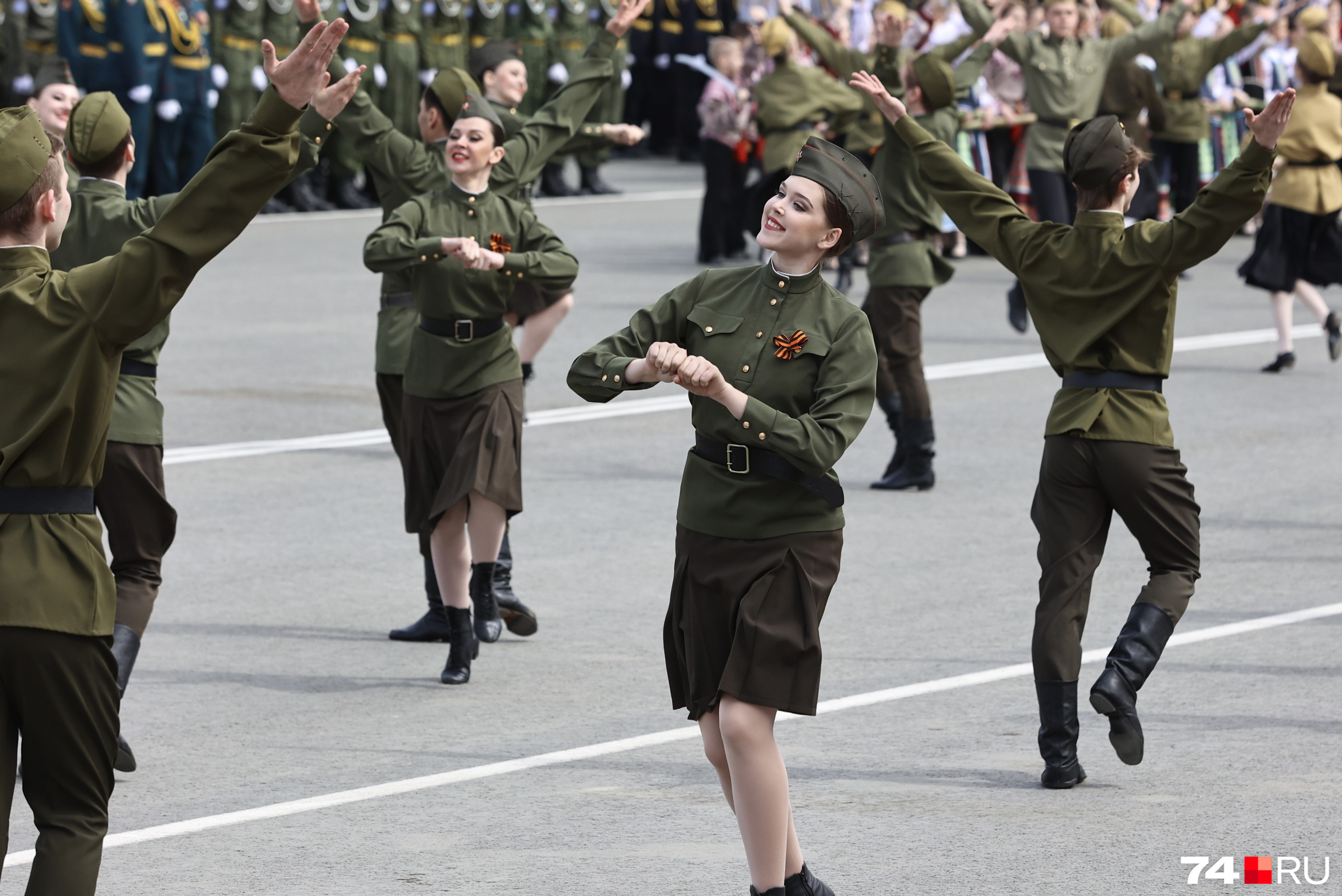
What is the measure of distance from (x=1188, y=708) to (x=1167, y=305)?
57.3 inches

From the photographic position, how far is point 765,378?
4.91 metres

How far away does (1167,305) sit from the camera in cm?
604

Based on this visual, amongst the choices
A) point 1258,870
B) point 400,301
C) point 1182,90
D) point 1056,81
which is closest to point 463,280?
point 400,301

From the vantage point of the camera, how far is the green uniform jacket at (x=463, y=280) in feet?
24.1

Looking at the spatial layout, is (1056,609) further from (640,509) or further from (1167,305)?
(640,509)

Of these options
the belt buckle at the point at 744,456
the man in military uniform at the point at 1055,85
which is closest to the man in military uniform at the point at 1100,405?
the belt buckle at the point at 744,456

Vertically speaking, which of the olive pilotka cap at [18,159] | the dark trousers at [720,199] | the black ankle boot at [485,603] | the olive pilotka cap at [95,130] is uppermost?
the olive pilotka cap at [18,159]

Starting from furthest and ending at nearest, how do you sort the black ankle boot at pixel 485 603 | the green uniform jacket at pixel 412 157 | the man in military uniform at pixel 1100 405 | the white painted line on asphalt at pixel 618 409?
the white painted line on asphalt at pixel 618 409 < the green uniform jacket at pixel 412 157 < the black ankle boot at pixel 485 603 < the man in military uniform at pixel 1100 405

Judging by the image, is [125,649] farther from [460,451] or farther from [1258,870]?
[1258,870]

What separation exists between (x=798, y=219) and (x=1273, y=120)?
1.54m

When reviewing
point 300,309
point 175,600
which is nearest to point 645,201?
point 300,309

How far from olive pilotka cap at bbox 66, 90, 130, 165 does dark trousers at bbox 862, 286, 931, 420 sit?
5.00 meters

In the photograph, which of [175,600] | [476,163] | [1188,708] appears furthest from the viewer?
[175,600]

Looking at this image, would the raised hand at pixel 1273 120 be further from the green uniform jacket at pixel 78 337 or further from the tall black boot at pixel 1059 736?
the green uniform jacket at pixel 78 337
